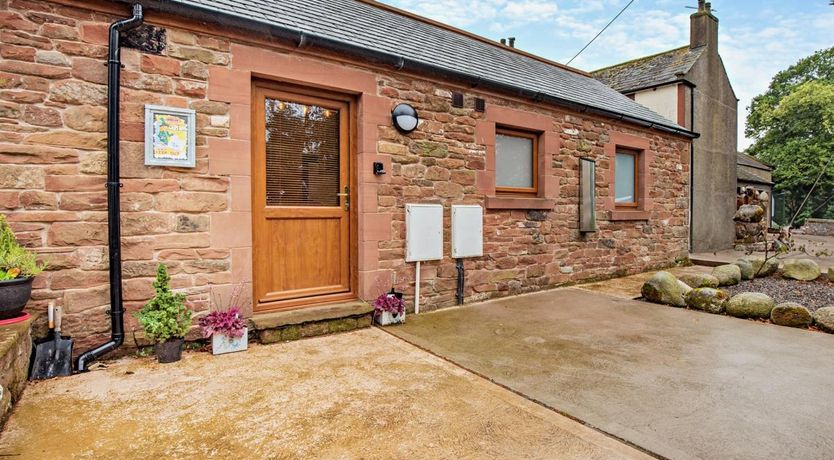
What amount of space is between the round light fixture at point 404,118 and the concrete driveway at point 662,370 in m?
2.21

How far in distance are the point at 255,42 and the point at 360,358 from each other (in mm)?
3097

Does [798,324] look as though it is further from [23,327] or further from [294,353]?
[23,327]

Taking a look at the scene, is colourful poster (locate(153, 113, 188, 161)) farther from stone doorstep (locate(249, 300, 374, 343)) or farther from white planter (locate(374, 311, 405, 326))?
white planter (locate(374, 311, 405, 326))

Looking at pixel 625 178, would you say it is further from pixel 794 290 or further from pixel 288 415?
pixel 288 415

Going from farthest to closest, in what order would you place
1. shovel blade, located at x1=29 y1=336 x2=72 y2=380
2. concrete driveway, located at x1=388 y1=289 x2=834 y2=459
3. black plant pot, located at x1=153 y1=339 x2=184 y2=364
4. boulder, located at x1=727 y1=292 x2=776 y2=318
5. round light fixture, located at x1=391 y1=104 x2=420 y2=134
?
round light fixture, located at x1=391 y1=104 x2=420 y2=134 → boulder, located at x1=727 y1=292 x2=776 y2=318 → black plant pot, located at x1=153 y1=339 x2=184 y2=364 → shovel blade, located at x1=29 y1=336 x2=72 y2=380 → concrete driveway, located at x1=388 y1=289 x2=834 y2=459

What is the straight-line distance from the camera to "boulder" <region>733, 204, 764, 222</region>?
37.2 feet

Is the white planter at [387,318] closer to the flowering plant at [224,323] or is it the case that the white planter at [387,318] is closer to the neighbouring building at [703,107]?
the flowering plant at [224,323]

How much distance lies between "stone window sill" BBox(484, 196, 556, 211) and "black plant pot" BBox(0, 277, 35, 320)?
4628 millimetres

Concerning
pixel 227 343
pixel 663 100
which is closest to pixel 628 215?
pixel 663 100

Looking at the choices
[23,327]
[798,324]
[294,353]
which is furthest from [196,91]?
[798,324]

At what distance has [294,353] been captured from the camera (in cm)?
350

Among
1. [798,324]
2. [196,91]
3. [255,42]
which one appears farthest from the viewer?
[798,324]

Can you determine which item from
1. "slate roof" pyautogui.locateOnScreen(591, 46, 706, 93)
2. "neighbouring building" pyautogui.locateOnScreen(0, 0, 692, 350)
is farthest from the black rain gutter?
"slate roof" pyautogui.locateOnScreen(591, 46, 706, 93)

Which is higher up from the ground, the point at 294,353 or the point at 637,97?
the point at 637,97
